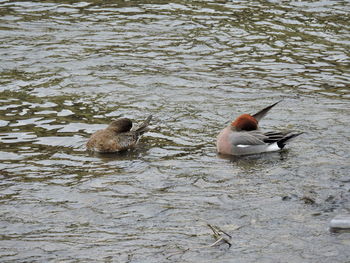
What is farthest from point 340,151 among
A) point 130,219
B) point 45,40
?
point 45,40

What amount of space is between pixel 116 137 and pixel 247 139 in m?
1.81

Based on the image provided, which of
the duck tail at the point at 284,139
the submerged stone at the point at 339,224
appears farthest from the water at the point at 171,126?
the duck tail at the point at 284,139

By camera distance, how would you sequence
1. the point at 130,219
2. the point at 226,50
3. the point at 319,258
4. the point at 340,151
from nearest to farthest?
the point at 319,258 → the point at 130,219 → the point at 340,151 → the point at 226,50

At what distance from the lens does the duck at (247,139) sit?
1024cm

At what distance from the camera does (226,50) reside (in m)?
15.6

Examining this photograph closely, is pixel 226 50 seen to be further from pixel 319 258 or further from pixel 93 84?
pixel 319 258

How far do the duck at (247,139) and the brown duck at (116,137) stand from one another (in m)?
1.25

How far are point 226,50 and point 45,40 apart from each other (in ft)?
12.6

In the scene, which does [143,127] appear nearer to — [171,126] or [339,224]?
[171,126]

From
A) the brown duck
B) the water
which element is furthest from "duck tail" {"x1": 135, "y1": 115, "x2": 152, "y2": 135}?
the water

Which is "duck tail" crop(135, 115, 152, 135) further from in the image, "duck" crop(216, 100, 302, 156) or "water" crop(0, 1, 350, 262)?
"duck" crop(216, 100, 302, 156)

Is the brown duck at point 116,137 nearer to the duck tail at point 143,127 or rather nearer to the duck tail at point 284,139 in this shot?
the duck tail at point 143,127

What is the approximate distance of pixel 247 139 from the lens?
10352mm

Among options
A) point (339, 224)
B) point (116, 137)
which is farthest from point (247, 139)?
point (339, 224)
